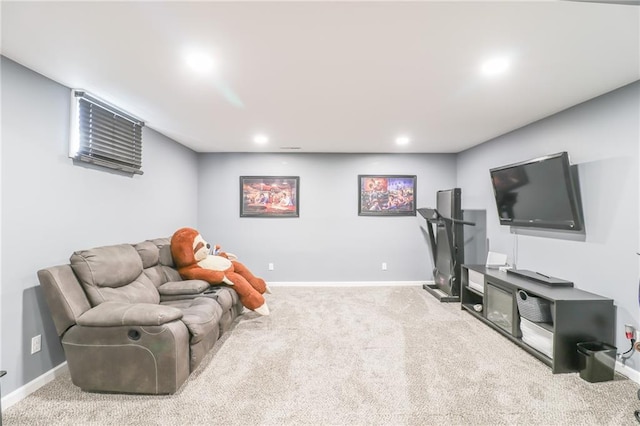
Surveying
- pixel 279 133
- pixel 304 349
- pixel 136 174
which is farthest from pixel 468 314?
pixel 136 174

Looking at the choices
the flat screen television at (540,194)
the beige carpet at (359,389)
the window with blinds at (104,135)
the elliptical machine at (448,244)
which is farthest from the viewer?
the elliptical machine at (448,244)

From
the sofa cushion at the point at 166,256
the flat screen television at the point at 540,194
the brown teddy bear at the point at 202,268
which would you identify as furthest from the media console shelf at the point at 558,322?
the sofa cushion at the point at 166,256

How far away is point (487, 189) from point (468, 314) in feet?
5.85

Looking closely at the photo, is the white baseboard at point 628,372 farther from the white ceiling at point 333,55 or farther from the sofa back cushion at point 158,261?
the sofa back cushion at point 158,261

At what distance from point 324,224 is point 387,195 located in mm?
1205

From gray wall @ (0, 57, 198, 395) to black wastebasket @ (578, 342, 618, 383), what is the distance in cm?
405

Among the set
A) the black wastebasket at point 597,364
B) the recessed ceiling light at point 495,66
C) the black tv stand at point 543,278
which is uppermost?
the recessed ceiling light at point 495,66

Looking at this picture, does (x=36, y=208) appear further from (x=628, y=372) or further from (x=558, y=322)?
(x=628, y=372)

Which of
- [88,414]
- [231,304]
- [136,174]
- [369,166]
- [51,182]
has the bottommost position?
[88,414]

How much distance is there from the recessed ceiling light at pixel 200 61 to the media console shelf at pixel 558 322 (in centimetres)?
315

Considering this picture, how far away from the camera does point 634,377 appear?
2152 mm

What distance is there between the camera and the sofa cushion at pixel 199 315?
2.13 metres

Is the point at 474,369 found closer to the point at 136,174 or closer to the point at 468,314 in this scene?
the point at 468,314

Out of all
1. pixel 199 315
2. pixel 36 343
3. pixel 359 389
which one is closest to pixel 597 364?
pixel 359 389
